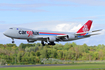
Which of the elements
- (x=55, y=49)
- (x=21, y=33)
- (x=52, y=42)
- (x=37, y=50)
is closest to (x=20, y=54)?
(x=37, y=50)

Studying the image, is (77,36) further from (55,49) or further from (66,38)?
(55,49)

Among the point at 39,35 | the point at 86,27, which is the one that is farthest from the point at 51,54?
the point at 39,35

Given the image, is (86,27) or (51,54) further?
(51,54)

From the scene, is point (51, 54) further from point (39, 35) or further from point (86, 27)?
point (39, 35)

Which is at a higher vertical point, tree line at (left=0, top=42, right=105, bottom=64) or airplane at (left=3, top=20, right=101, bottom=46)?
airplane at (left=3, top=20, right=101, bottom=46)

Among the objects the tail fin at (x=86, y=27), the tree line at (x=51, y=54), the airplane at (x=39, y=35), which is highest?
the tail fin at (x=86, y=27)

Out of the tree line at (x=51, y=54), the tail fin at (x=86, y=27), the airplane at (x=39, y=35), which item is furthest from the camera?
the tree line at (x=51, y=54)

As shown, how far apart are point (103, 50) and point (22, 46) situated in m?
46.2

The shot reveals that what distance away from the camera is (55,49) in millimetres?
117938

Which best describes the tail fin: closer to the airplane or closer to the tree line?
the airplane

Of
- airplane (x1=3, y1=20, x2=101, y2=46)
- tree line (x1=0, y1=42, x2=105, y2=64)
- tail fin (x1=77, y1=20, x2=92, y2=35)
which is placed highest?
tail fin (x1=77, y1=20, x2=92, y2=35)

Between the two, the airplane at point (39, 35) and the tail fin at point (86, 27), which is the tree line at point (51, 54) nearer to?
the tail fin at point (86, 27)

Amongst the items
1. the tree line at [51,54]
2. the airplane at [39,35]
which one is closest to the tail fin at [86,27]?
the airplane at [39,35]

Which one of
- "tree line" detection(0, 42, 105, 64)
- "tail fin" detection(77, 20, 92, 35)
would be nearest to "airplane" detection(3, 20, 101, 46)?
"tail fin" detection(77, 20, 92, 35)
